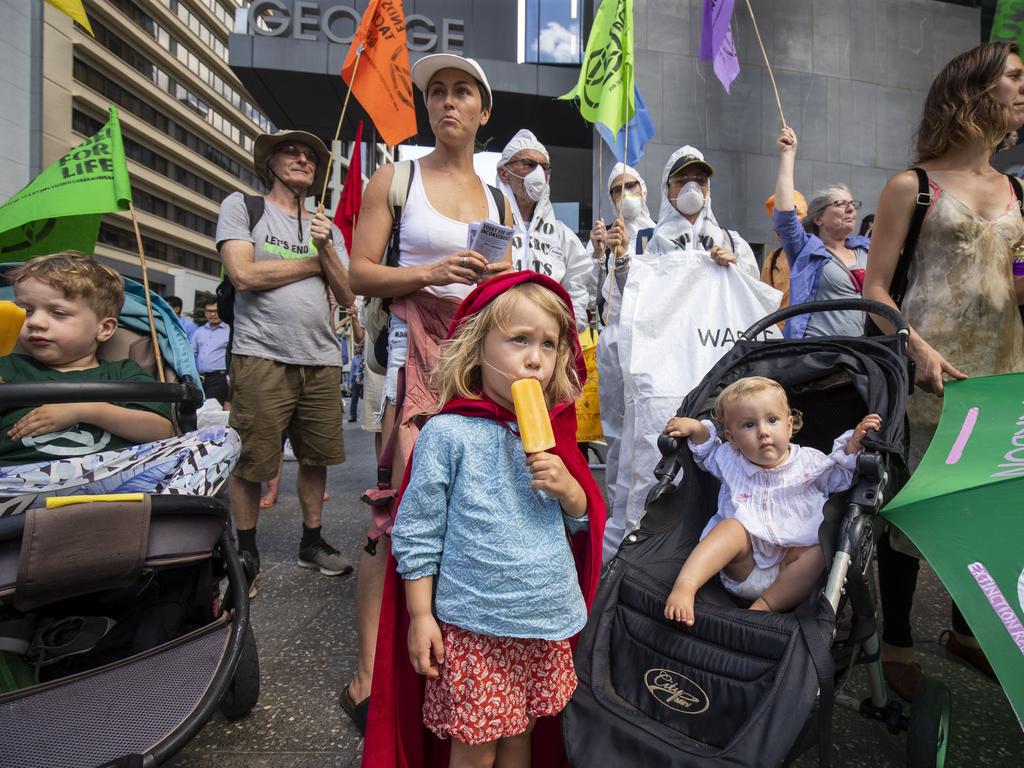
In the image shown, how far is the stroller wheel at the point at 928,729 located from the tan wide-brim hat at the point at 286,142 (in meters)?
3.29

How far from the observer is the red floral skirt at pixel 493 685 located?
1.36 meters

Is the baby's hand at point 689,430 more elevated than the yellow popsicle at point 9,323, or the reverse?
the yellow popsicle at point 9,323

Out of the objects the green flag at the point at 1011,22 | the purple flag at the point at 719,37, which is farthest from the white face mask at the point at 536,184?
the green flag at the point at 1011,22

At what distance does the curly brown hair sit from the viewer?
1.92 metres

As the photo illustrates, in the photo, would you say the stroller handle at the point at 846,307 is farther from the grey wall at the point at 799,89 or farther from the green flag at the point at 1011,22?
the grey wall at the point at 799,89

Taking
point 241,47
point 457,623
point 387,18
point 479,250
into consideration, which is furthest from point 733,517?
point 241,47

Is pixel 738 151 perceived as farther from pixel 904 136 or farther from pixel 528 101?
pixel 528 101

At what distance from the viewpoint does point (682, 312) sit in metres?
2.93

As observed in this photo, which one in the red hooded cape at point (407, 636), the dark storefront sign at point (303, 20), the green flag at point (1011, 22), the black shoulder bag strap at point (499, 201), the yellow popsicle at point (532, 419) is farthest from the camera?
the dark storefront sign at point (303, 20)

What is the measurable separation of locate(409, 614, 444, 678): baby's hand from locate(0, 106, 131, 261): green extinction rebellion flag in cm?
197

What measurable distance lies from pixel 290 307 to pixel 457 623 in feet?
7.24

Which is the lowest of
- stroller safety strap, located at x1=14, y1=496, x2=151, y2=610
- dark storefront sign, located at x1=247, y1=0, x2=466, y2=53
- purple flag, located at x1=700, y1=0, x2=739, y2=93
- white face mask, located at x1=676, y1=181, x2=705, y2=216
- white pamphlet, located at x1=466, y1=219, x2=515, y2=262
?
stroller safety strap, located at x1=14, y1=496, x2=151, y2=610

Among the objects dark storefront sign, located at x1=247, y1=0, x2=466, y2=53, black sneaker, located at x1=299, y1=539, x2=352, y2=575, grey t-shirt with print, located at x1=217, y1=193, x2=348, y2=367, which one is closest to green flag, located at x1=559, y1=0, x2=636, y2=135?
grey t-shirt with print, located at x1=217, y1=193, x2=348, y2=367

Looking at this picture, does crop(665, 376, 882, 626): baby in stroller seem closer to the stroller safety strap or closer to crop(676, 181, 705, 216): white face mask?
the stroller safety strap
